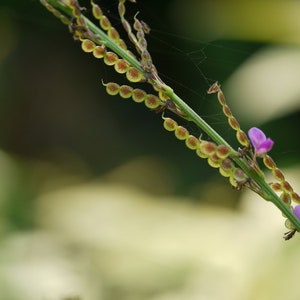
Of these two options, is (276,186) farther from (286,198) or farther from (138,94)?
(138,94)

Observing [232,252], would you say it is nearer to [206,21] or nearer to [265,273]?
[265,273]

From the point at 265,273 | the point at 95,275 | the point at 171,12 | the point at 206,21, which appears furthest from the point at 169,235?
the point at 171,12

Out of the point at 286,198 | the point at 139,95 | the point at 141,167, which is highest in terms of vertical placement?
the point at 141,167

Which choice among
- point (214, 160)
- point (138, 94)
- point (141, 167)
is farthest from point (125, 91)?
point (141, 167)

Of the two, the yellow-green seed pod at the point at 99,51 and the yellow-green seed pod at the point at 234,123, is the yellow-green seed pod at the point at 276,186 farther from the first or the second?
the yellow-green seed pod at the point at 99,51

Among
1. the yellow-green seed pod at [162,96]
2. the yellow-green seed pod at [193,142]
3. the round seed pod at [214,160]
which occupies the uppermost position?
the yellow-green seed pod at [162,96]

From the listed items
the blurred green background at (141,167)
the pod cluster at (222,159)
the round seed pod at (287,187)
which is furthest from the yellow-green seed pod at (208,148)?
the blurred green background at (141,167)
